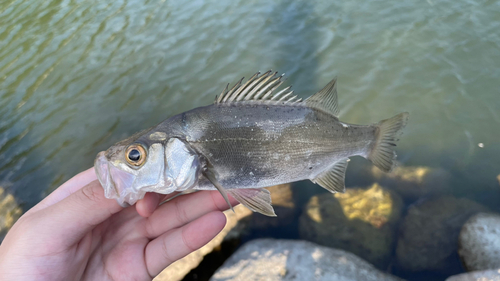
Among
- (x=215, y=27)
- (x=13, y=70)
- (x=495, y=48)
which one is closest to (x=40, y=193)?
(x=13, y=70)

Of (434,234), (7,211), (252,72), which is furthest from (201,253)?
(252,72)

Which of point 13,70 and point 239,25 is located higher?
point 13,70

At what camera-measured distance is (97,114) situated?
6.75 meters

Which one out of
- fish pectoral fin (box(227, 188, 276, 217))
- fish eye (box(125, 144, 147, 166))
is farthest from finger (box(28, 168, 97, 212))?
fish pectoral fin (box(227, 188, 276, 217))

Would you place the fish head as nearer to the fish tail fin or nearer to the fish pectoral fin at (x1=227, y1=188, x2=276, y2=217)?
the fish pectoral fin at (x1=227, y1=188, x2=276, y2=217)

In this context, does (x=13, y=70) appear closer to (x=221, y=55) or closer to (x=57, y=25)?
(x=57, y=25)

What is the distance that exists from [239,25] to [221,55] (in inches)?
51.4

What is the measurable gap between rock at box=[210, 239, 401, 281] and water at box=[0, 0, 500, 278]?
2.11 meters

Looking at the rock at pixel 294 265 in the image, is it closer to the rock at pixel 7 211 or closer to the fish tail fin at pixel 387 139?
the fish tail fin at pixel 387 139

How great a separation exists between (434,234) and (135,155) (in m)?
3.90

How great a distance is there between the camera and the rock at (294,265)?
347 centimetres

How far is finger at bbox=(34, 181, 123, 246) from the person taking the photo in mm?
2395

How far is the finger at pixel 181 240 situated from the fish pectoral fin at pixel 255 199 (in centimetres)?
27

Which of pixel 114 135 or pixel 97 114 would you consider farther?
pixel 97 114
